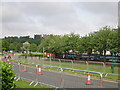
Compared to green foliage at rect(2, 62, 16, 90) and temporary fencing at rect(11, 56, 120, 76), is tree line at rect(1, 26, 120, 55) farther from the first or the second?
green foliage at rect(2, 62, 16, 90)

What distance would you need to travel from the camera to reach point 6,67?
6.50m

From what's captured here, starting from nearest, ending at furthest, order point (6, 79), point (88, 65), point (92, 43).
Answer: point (6, 79) → point (88, 65) → point (92, 43)

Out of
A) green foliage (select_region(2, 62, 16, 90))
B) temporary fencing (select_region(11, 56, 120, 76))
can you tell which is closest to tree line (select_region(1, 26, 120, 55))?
temporary fencing (select_region(11, 56, 120, 76))

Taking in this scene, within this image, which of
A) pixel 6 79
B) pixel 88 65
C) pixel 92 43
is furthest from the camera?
pixel 92 43

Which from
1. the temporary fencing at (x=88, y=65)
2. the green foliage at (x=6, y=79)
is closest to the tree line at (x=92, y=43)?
the temporary fencing at (x=88, y=65)

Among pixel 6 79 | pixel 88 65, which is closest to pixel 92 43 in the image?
pixel 88 65

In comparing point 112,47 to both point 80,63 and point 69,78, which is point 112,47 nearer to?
point 80,63

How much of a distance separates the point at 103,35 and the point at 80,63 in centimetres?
907

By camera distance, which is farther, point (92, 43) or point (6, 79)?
point (92, 43)

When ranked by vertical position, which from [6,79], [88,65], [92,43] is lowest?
[88,65]

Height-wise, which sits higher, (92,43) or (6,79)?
(92,43)

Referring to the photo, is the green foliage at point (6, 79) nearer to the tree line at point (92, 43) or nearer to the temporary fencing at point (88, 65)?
the temporary fencing at point (88, 65)

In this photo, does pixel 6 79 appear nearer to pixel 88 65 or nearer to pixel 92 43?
pixel 88 65

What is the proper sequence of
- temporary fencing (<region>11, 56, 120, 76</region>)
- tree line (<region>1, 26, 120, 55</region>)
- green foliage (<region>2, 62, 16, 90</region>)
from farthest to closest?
1. tree line (<region>1, 26, 120, 55</region>)
2. temporary fencing (<region>11, 56, 120, 76</region>)
3. green foliage (<region>2, 62, 16, 90</region>)
